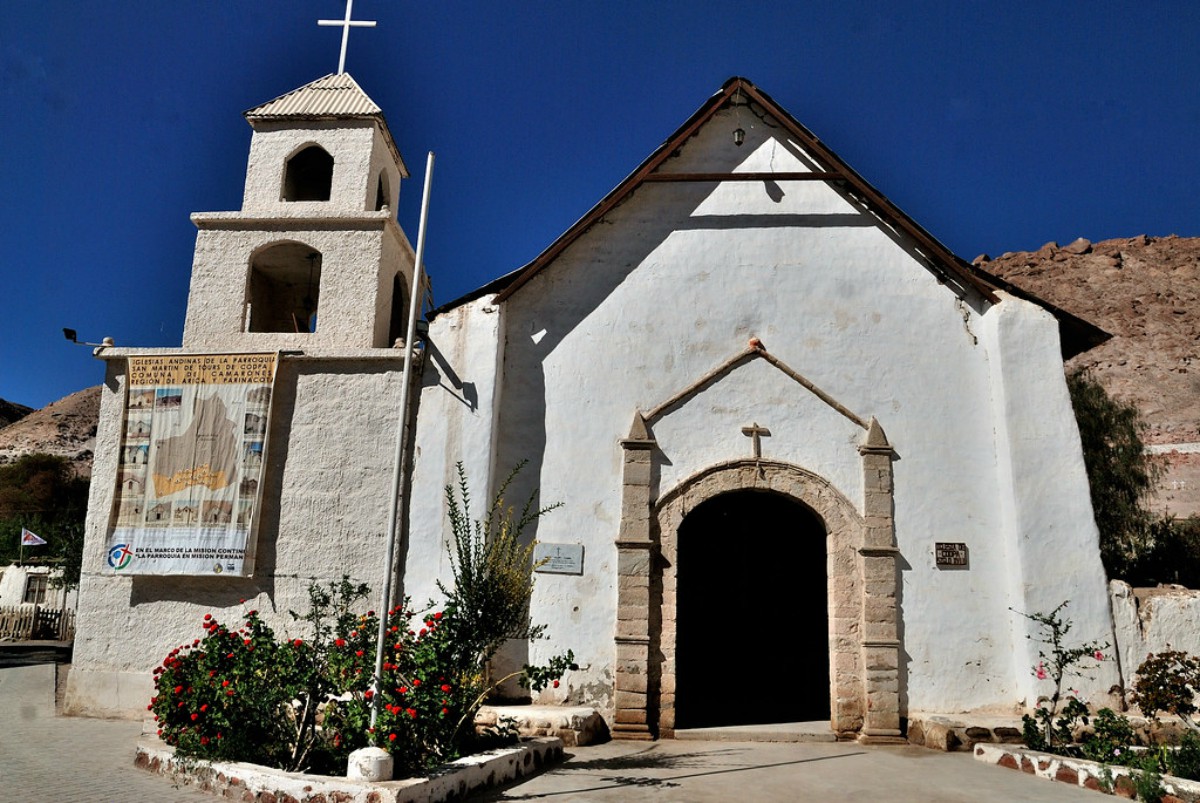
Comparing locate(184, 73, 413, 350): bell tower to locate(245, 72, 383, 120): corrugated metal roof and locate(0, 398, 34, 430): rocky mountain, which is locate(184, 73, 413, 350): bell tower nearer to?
locate(245, 72, 383, 120): corrugated metal roof

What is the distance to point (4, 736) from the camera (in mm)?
9086

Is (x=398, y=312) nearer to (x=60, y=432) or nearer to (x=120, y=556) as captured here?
(x=120, y=556)

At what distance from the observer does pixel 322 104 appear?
41.3ft

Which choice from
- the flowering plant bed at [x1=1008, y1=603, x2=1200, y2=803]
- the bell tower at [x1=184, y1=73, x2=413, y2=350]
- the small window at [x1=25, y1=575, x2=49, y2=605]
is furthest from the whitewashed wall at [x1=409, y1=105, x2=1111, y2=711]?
the small window at [x1=25, y1=575, x2=49, y2=605]

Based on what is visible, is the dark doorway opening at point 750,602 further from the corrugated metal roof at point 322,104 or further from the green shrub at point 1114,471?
the green shrub at point 1114,471

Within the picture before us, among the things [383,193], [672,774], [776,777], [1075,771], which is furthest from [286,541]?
[1075,771]

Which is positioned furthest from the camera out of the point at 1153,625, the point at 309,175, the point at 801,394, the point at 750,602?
the point at 750,602

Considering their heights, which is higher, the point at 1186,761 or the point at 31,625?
the point at 1186,761

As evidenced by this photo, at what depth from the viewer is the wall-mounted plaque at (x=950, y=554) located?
10.1 meters

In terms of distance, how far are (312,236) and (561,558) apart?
5.58 m

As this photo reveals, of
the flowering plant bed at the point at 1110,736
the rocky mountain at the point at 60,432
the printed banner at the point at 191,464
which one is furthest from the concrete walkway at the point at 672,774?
the rocky mountain at the point at 60,432

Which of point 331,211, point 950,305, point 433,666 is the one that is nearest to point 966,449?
point 950,305

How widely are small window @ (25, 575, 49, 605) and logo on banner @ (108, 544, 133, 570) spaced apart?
22.0 meters

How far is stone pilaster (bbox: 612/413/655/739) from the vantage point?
9617 mm
